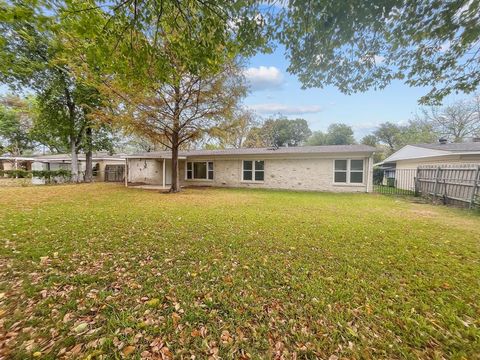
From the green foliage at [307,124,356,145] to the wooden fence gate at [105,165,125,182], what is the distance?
107ft

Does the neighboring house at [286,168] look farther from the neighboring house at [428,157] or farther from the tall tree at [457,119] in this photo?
the tall tree at [457,119]

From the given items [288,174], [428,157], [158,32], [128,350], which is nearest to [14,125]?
[288,174]

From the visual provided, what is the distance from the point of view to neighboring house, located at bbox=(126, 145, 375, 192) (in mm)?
13164

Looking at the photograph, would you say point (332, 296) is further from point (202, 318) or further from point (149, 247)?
point (149, 247)

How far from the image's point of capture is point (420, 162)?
16.0 meters

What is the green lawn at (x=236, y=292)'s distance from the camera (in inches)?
77.7

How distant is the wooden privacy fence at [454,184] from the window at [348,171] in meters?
3.12

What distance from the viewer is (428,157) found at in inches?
563

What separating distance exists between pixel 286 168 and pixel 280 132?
24292mm

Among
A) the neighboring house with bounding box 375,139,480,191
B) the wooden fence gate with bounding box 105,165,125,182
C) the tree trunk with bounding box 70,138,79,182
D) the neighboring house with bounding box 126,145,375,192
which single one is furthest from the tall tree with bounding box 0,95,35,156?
the neighboring house with bounding box 375,139,480,191

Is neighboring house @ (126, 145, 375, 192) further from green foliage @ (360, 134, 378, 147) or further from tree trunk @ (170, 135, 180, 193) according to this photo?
green foliage @ (360, 134, 378, 147)

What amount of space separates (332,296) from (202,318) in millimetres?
1597

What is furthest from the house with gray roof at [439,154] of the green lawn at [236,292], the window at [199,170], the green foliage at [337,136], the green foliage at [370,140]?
the green foliage at [370,140]

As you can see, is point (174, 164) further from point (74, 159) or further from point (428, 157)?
point (428, 157)
